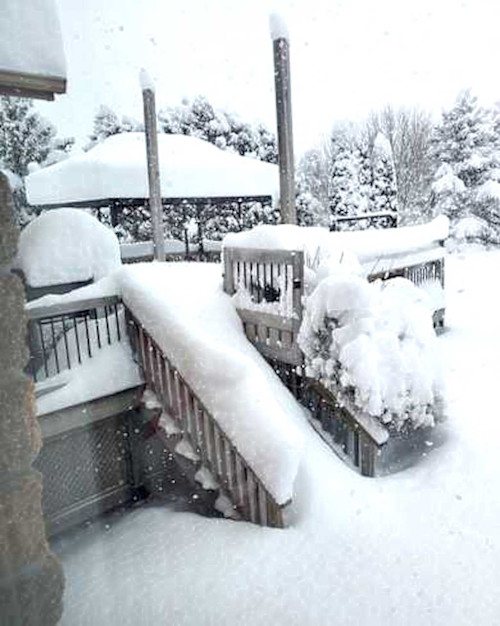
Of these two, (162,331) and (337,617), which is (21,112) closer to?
(162,331)

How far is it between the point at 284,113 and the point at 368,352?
6.37 ft

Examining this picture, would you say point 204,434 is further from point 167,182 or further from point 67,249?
point 167,182

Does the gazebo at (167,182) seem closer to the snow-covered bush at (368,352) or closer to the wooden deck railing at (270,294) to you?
the wooden deck railing at (270,294)

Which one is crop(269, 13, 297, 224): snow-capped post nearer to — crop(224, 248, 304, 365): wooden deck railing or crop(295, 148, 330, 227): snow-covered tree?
crop(224, 248, 304, 365): wooden deck railing

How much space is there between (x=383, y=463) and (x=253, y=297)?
130 cm

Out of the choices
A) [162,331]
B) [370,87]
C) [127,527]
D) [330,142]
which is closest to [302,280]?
[162,331]

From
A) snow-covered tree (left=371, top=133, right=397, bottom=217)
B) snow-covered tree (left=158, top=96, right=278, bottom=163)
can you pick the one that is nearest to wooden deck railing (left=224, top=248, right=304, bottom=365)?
snow-covered tree (left=158, top=96, right=278, bottom=163)

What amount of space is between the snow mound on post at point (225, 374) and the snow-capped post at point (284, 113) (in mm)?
1246

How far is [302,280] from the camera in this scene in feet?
9.23

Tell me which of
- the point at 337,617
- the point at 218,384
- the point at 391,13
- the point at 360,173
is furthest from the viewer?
the point at 360,173

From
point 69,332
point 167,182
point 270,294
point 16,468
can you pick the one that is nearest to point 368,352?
point 270,294

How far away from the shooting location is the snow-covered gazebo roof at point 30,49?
1077mm

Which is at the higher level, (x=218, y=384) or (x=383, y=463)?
(x=218, y=384)

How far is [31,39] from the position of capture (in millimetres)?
1123
